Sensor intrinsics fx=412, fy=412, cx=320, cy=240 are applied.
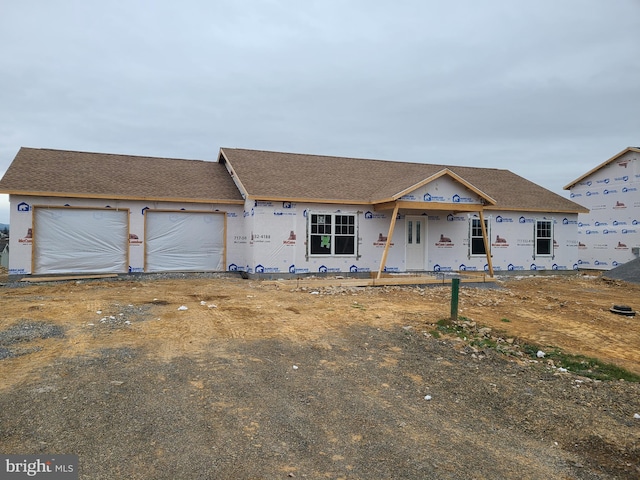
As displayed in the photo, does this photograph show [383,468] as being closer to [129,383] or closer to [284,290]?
[129,383]

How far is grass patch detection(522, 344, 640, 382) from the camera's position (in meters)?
5.67

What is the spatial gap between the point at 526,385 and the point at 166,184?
14.8 metres

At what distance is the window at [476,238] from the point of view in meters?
18.3

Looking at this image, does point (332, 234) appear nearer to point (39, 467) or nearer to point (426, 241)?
point (426, 241)

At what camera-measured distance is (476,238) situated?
1845 centimetres

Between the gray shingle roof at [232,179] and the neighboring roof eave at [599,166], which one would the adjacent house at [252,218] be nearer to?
the gray shingle roof at [232,179]

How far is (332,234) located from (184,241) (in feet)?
19.2

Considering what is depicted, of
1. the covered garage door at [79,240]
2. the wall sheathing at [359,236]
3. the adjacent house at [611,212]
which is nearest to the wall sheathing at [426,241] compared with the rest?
the wall sheathing at [359,236]

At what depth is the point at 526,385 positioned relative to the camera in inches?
211

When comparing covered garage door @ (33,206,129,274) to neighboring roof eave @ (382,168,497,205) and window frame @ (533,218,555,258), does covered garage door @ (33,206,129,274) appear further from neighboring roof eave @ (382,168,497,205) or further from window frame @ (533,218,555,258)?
window frame @ (533,218,555,258)

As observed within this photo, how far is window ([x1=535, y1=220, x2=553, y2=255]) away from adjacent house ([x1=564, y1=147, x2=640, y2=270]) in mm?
4684

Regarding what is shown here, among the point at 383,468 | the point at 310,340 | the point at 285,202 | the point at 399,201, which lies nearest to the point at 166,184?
the point at 285,202

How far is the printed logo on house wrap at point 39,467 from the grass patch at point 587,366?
6.20 m

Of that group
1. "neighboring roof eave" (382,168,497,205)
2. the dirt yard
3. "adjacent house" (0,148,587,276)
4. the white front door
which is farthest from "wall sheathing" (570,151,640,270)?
the dirt yard
